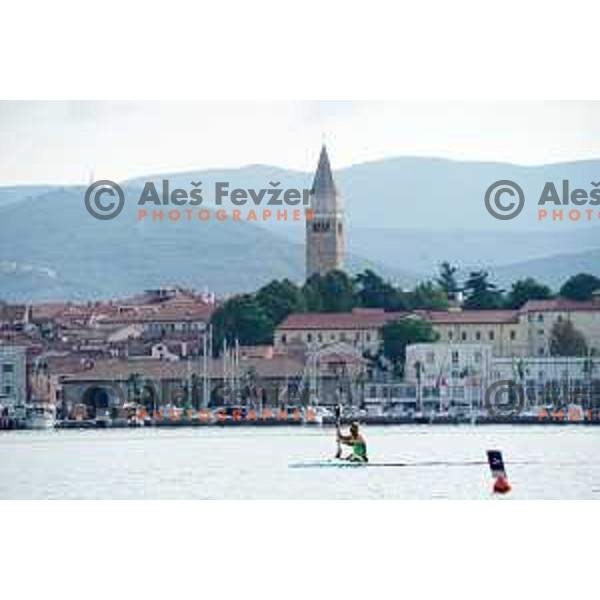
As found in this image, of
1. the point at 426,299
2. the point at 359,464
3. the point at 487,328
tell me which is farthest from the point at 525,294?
the point at 359,464

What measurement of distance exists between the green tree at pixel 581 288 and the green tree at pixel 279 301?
862 cm

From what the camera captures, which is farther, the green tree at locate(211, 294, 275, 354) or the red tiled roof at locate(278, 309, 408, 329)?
the red tiled roof at locate(278, 309, 408, 329)

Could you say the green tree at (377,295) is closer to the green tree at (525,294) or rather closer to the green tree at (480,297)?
the green tree at (480,297)

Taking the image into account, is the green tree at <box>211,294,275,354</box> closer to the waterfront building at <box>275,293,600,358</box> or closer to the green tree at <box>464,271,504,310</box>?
the waterfront building at <box>275,293,600,358</box>

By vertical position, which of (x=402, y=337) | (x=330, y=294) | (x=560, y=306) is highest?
(x=330, y=294)

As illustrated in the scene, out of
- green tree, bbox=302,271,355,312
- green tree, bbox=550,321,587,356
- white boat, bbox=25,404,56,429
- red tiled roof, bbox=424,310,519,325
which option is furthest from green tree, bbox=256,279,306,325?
white boat, bbox=25,404,56,429

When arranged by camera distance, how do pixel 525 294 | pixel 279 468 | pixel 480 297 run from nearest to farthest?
pixel 279 468
pixel 525 294
pixel 480 297

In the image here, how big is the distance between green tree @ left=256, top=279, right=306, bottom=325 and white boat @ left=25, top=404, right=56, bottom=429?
1581cm

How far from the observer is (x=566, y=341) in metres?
69.7

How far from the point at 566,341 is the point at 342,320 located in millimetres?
8079

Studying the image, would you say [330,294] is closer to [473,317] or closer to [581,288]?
[473,317]

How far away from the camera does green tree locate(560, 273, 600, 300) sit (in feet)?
243
